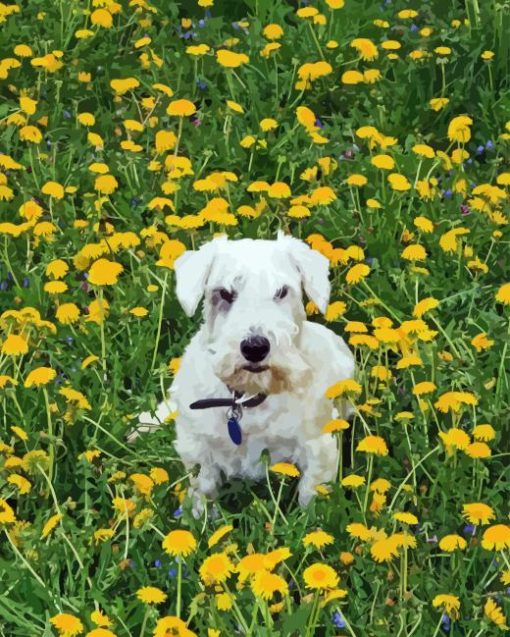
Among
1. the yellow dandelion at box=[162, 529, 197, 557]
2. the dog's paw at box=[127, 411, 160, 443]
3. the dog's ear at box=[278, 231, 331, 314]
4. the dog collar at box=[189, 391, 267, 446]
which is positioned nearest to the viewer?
the yellow dandelion at box=[162, 529, 197, 557]

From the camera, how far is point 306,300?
4805 mm

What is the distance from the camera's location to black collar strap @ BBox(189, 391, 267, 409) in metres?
3.96

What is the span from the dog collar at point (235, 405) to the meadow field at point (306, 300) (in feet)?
0.70

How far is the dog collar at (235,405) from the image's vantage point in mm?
3961

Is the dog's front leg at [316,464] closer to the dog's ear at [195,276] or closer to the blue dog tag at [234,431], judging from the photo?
the blue dog tag at [234,431]

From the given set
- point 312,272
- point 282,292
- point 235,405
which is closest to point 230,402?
point 235,405

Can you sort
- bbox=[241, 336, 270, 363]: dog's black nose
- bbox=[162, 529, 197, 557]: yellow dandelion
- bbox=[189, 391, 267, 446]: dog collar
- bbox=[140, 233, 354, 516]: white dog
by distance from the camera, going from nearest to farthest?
bbox=[162, 529, 197, 557]: yellow dandelion, bbox=[241, 336, 270, 363]: dog's black nose, bbox=[140, 233, 354, 516]: white dog, bbox=[189, 391, 267, 446]: dog collar

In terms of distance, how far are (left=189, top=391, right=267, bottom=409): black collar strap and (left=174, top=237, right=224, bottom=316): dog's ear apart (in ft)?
0.98

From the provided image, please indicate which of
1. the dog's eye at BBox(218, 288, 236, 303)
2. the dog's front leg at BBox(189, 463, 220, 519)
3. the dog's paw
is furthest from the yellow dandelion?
the dog's paw

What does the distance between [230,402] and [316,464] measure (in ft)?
1.10

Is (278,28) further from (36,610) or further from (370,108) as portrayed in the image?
(36,610)

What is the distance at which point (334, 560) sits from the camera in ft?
11.9

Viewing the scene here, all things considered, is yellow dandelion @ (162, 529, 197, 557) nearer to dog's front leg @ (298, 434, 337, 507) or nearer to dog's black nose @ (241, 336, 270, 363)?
dog's black nose @ (241, 336, 270, 363)

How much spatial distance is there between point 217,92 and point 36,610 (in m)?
3.38
